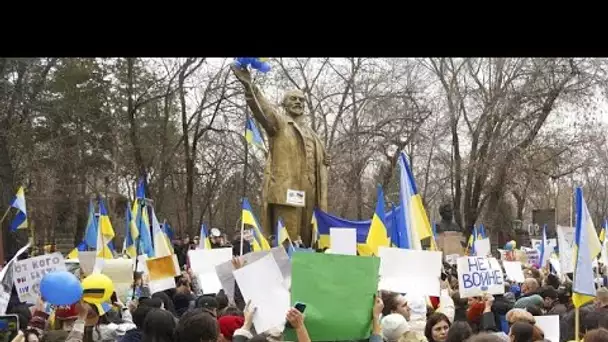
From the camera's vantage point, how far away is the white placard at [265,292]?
5.29 m

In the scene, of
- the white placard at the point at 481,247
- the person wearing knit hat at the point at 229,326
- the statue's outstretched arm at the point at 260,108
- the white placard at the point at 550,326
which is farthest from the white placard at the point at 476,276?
the white placard at the point at 481,247

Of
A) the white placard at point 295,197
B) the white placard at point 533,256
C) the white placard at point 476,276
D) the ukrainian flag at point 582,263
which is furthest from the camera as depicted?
the white placard at point 533,256

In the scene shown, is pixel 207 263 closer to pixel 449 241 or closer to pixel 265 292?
pixel 265 292

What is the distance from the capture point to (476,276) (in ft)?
26.7

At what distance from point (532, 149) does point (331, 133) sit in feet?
24.9

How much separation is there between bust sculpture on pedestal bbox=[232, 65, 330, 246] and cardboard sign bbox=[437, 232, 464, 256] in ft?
29.9

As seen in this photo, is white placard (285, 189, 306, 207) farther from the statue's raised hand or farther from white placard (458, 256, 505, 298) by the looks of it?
white placard (458, 256, 505, 298)

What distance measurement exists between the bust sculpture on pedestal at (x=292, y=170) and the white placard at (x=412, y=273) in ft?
17.0

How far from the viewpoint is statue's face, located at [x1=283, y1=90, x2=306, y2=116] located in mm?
12344

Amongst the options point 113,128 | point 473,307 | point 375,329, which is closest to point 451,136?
point 113,128

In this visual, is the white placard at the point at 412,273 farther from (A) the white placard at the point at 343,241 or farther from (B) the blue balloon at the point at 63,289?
(B) the blue balloon at the point at 63,289

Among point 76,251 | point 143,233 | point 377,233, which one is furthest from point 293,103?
point 76,251

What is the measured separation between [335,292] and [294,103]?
7.42 m

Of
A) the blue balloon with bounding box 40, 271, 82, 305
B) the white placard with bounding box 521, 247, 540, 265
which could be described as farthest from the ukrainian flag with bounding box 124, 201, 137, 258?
the white placard with bounding box 521, 247, 540, 265
